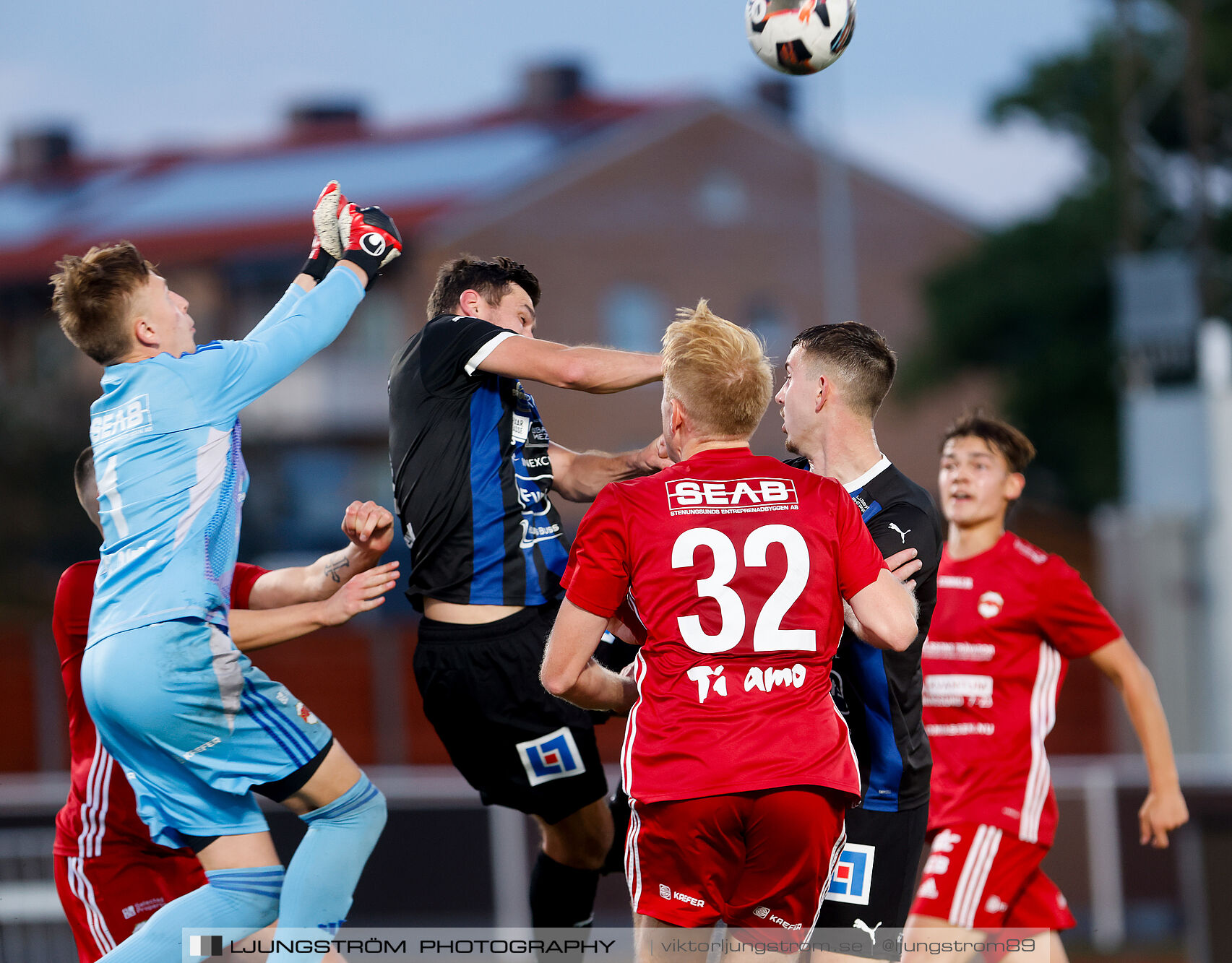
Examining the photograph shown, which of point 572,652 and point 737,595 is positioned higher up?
point 737,595

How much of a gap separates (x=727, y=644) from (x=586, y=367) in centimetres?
115

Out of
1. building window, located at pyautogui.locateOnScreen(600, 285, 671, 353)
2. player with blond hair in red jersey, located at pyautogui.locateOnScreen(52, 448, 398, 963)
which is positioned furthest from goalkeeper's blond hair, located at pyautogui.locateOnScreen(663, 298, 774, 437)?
building window, located at pyautogui.locateOnScreen(600, 285, 671, 353)

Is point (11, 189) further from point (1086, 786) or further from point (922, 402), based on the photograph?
point (1086, 786)

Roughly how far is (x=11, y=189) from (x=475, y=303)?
44264 millimetres

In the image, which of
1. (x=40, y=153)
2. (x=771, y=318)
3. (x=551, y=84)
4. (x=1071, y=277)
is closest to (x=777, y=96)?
(x=551, y=84)

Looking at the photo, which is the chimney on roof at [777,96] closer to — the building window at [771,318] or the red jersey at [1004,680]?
the building window at [771,318]

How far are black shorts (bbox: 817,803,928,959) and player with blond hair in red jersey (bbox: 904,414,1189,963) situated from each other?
100cm

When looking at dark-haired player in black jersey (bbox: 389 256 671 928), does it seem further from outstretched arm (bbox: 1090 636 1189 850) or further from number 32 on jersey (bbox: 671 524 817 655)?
outstretched arm (bbox: 1090 636 1189 850)

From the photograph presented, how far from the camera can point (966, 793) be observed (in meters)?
5.45

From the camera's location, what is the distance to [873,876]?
442cm

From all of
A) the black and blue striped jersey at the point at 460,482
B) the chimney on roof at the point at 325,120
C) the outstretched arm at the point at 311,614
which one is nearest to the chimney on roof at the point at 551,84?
the chimney on roof at the point at 325,120

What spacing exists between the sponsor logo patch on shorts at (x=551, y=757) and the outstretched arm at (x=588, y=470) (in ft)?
2.93

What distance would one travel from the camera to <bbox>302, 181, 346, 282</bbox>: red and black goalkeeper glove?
15.7 feet

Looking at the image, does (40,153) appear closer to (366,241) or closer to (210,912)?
(366,241)
